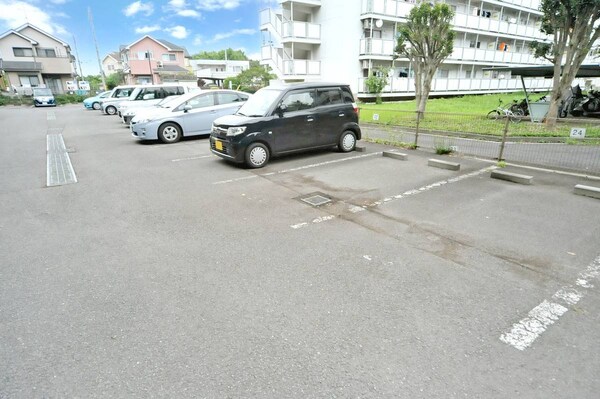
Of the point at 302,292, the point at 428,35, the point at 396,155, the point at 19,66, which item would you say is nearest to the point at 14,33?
the point at 19,66

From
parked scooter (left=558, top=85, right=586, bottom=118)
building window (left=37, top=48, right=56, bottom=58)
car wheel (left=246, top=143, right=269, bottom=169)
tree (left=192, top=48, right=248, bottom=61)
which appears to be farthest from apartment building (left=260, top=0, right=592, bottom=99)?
tree (left=192, top=48, right=248, bottom=61)

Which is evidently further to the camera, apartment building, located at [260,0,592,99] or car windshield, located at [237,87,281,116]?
apartment building, located at [260,0,592,99]

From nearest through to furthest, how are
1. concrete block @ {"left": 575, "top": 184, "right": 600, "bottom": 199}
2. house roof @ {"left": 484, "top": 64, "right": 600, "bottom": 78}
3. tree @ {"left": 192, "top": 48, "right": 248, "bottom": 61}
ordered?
concrete block @ {"left": 575, "top": 184, "right": 600, "bottom": 199} < house roof @ {"left": 484, "top": 64, "right": 600, "bottom": 78} < tree @ {"left": 192, "top": 48, "right": 248, "bottom": 61}

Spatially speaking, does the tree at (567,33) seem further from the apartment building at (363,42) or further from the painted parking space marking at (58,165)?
the apartment building at (363,42)

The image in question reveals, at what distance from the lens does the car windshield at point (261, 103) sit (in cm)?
784

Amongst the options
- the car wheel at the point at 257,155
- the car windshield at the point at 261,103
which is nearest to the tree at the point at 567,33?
the car windshield at the point at 261,103

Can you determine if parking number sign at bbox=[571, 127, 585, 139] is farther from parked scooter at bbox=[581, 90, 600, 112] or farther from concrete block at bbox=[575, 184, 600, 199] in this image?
parked scooter at bbox=[581, 90, 600, 112]

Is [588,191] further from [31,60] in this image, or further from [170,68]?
[170,68]

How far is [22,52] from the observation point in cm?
4297

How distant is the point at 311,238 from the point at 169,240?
1.80m

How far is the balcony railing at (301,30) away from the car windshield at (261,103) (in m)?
17.6

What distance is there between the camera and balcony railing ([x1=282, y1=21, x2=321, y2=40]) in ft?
77.2

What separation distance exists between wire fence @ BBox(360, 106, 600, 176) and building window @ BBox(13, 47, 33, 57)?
50747 millimetres

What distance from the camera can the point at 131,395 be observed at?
209 centimetres
